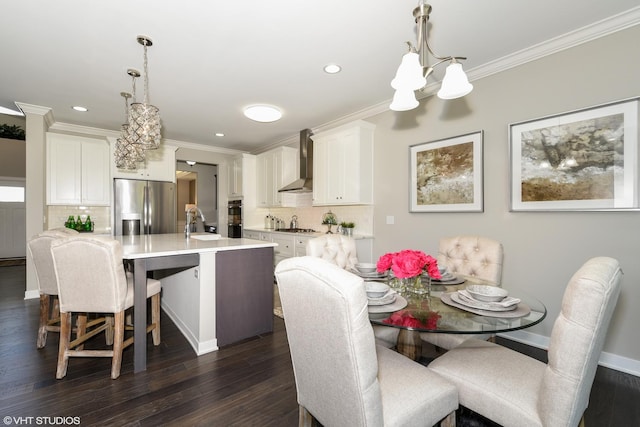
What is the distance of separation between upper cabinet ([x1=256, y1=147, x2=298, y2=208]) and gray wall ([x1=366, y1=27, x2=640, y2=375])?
2.37 meters

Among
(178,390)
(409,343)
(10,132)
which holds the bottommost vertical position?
(178,390)

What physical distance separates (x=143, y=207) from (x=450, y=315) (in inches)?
204

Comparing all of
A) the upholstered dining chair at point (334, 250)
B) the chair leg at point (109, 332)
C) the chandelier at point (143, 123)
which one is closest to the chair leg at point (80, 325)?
the chair leg at point (109, 332)

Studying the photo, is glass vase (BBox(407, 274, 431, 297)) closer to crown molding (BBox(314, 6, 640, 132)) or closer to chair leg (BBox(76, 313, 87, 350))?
crown molding (BBox(314, 6, 640, 132))

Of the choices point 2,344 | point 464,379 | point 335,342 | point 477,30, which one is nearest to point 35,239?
point 2,344

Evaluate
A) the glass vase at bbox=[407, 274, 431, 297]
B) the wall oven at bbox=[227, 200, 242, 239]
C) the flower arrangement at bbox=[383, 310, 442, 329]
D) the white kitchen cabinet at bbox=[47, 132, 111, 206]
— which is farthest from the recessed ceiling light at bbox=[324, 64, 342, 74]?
the white kitchen cabinet at bbox=[47, 132, 111, 206]

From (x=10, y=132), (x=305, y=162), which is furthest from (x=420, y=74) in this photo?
(x=10, y=132)

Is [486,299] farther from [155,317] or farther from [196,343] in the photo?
[155,317]

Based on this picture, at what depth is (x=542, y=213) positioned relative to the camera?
2484 mm

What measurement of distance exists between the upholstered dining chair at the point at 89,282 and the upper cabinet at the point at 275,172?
347 cm

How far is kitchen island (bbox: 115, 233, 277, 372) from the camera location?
85.4 inches

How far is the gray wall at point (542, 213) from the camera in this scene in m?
2.11

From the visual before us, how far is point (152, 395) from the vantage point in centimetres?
185

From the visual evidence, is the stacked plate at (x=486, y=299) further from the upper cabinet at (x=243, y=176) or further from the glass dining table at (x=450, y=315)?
the upper cabinet at (x=243, y=176)
